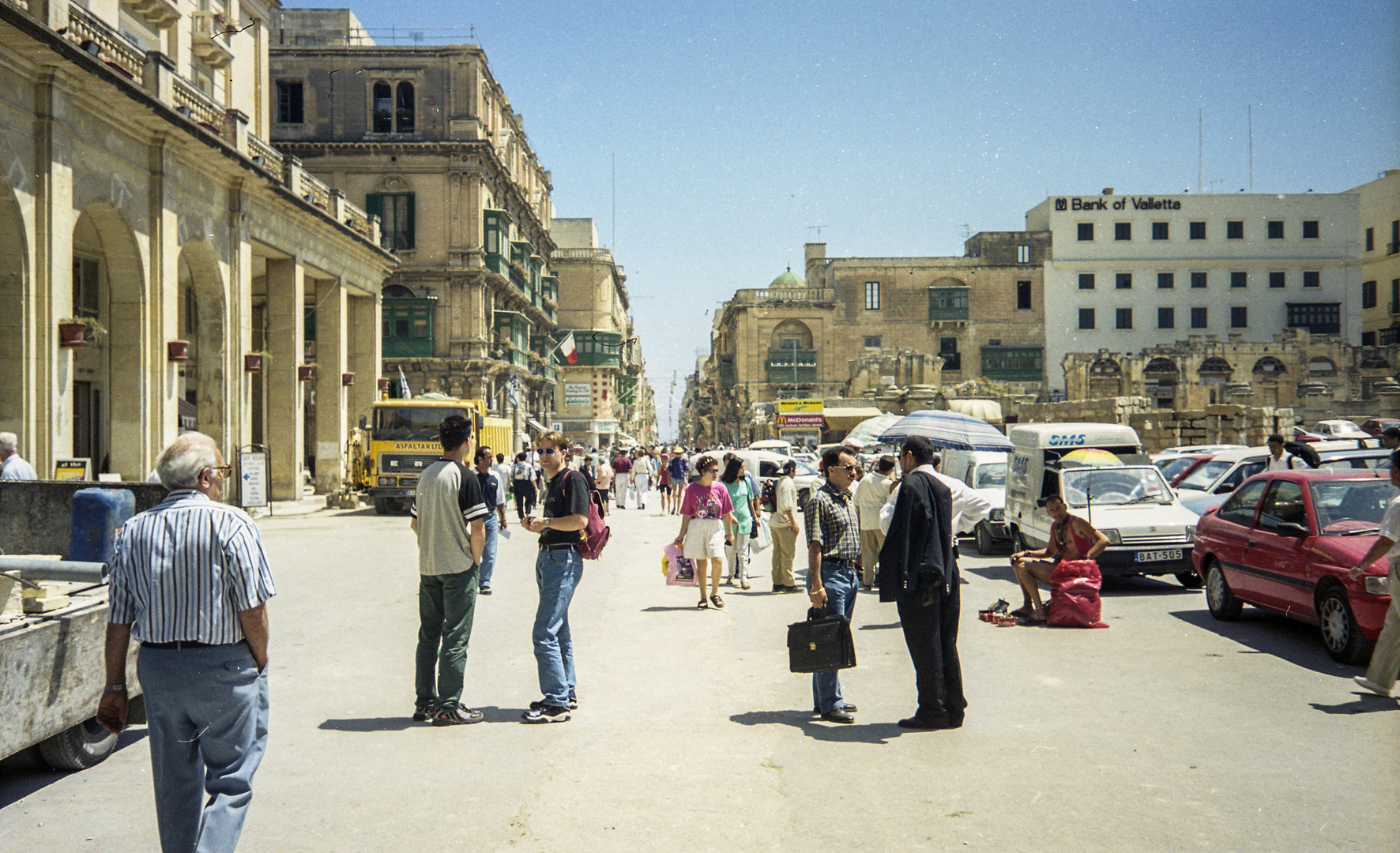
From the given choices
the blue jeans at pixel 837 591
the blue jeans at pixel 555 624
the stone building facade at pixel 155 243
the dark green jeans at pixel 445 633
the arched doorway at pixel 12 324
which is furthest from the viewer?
the stone building facade at pixel 155 243

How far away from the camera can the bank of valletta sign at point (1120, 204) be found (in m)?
70.4

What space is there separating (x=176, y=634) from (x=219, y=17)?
957 inches

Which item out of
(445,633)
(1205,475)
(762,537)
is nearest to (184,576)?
(445,633)

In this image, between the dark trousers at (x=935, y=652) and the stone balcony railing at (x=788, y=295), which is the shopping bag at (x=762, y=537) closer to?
the dark trousers at (x=935, y=652)

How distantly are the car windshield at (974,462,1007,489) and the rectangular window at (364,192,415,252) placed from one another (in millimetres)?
29054

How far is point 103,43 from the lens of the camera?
16.7m

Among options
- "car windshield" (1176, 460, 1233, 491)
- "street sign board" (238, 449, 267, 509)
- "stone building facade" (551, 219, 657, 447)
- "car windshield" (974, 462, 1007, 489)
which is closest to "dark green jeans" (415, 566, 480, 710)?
"car windshield" (974, 462, 1007, 489)

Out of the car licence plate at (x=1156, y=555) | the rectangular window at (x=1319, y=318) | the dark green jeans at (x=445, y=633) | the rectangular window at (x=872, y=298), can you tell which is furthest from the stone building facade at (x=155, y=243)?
the rectangular window at (x=1319, y=318)

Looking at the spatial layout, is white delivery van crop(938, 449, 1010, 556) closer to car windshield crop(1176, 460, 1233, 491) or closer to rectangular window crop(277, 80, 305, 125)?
car windshield crop(1176, 460, 1233, 491)

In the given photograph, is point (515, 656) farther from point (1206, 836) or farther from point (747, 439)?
point (747, 439)

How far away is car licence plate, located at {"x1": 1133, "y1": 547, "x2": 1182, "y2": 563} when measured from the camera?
40.6ft

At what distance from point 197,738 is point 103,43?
55.1ft

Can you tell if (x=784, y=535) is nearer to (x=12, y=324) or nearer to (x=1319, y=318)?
(x=12, y=324)

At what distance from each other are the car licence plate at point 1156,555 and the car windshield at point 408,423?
57.4ft
